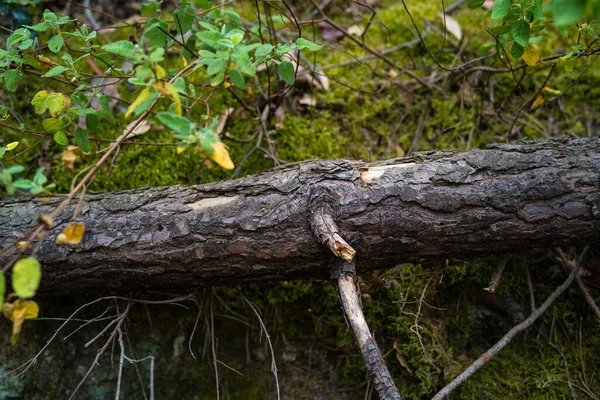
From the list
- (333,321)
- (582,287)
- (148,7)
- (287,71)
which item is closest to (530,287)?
(582,287)

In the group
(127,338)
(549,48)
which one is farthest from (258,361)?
(549,48)

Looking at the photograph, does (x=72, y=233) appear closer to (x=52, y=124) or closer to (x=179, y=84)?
(x=179, y=84)

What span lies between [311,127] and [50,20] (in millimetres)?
1496

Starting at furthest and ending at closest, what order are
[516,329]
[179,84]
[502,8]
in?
[516,329] < [502,8] < [179,84]

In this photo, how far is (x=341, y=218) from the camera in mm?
1873

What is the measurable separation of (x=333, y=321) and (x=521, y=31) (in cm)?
161

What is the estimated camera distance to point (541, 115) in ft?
9.64

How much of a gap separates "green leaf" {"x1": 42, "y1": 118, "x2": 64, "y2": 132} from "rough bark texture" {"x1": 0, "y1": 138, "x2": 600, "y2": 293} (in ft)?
1.17

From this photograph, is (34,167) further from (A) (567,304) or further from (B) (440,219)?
(A) (567,304)

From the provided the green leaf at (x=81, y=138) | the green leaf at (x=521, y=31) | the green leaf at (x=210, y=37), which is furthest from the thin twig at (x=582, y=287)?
the green leaf at (x=81, y=138)

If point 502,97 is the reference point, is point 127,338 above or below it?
below

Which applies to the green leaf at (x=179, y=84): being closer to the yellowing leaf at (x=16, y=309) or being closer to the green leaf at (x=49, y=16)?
the green leaf at (x=49, y=16)

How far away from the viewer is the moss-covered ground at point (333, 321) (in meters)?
2.31

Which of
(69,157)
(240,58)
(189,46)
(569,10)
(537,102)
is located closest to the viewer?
(569,10)
